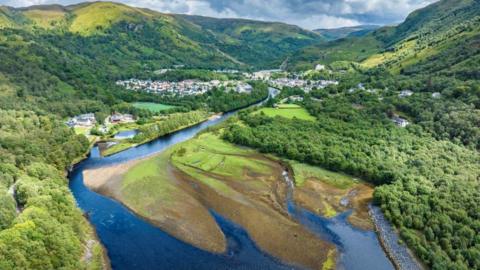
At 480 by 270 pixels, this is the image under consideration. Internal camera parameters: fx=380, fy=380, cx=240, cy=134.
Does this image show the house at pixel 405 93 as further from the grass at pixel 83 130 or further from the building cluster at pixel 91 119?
the grass at pixel 83 130

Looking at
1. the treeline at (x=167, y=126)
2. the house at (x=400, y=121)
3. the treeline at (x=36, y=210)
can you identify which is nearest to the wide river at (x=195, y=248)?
the treeline at (x=36, y=210)

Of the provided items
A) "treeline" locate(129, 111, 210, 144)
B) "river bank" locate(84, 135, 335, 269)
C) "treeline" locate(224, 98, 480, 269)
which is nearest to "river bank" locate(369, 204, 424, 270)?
"treeline" locate(224, 98, 480, 269)

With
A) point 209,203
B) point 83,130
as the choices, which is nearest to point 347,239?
point 209,203

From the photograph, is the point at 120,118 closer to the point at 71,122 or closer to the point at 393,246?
the point at 71,122


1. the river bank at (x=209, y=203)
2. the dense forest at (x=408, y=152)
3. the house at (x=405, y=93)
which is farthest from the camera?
the house at (x=405, y=93)

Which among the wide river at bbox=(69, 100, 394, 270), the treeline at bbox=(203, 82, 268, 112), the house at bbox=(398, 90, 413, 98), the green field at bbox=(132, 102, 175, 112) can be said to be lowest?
the wide river at bbox=(69, 100, 394, 270)

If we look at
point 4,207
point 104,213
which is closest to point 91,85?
point 104,213

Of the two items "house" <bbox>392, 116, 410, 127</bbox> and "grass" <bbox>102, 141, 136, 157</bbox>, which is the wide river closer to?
"grass" <bbox>102, 141, 136, 157</bbox>
